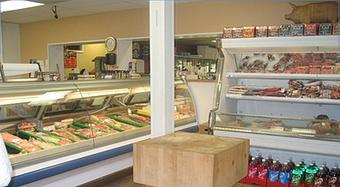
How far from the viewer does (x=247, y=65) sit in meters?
4.46

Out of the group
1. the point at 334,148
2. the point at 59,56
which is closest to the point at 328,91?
the point at 334,148

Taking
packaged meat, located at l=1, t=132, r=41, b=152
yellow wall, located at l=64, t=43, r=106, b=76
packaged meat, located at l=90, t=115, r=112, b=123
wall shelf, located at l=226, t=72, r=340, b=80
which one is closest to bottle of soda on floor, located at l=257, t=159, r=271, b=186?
wall shelf, located at l=226, t=72, r=340, b=80

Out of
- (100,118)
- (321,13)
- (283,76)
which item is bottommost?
(100,118)

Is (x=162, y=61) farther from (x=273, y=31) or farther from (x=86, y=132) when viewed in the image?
(x=273, y=31)

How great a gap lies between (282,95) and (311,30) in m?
0.80

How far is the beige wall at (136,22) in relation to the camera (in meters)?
5.62

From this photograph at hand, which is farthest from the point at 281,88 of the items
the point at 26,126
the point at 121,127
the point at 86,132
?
the point at 26,126

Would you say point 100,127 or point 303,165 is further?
point 303,165

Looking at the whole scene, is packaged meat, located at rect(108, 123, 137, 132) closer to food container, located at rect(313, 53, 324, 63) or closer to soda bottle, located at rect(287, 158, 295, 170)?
soda bottle, located at rect(287, 158, 295, 170)

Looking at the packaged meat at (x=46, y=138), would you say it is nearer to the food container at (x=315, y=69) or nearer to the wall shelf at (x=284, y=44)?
the wall shelf at (x=284, y=44)

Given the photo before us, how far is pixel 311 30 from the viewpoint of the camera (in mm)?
3684

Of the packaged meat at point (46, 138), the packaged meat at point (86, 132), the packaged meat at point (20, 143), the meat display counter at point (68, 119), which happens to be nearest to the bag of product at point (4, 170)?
the meat display counter at point (68, 119)

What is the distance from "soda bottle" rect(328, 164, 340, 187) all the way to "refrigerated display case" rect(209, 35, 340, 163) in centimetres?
17

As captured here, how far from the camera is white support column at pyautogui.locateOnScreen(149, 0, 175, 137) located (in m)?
1.77
